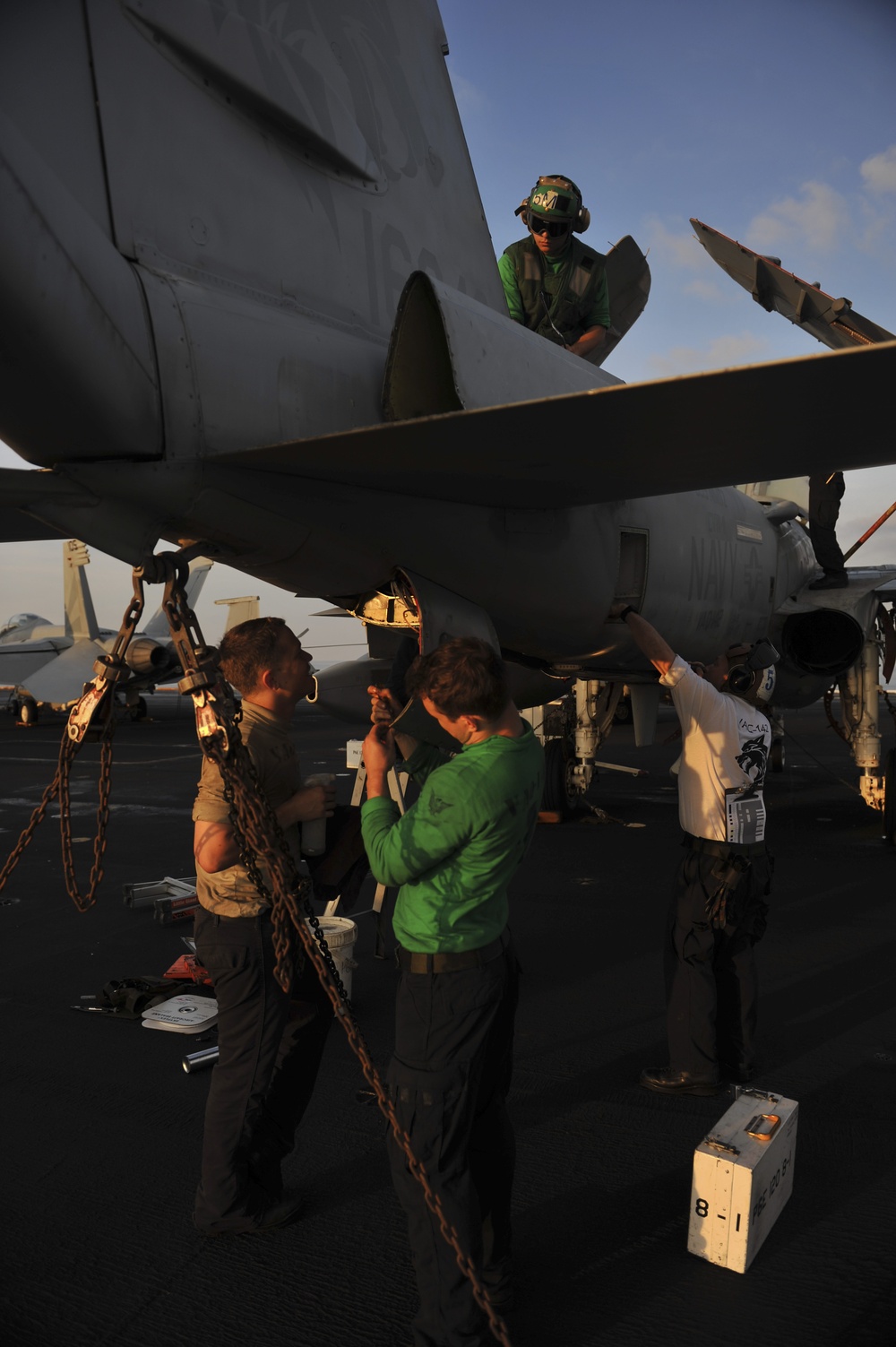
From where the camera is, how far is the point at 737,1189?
2656 millimetres

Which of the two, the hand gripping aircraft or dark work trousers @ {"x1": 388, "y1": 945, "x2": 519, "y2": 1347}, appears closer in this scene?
dark work trousers @ {"x1": 388, "y1": 945, "x2": 519, "y2": 1347}

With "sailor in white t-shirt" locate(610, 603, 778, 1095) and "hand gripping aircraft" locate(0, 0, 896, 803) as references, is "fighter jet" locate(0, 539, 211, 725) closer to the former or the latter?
"hand gripping aircraft" locate(0, 0, 896, 803)

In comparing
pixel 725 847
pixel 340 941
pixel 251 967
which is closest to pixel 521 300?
pixel 725 847

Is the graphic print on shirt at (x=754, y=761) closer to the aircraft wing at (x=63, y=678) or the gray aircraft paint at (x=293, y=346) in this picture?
the gray aircraft paint at (x=293, y=346)

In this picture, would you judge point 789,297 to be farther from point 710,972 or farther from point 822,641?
point 710,972

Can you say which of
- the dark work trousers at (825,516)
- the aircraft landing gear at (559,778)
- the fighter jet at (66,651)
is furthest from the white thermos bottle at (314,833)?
the fighter jet at (66,651)

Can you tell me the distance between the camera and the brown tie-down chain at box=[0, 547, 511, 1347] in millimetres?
2438

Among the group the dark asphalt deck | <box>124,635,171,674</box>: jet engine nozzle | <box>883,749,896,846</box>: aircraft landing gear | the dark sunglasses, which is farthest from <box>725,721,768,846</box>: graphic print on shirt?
<box>883,749,896,846</box>: aircraft landing gear

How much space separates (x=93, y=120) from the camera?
123 inches

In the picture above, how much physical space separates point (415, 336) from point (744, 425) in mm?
1671

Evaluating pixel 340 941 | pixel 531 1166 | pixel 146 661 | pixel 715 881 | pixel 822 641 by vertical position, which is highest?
pixel 822 641

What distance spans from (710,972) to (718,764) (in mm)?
907

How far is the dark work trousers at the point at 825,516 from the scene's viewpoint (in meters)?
7.66

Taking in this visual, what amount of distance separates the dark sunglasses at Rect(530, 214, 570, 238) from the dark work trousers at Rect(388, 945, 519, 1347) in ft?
15.0
